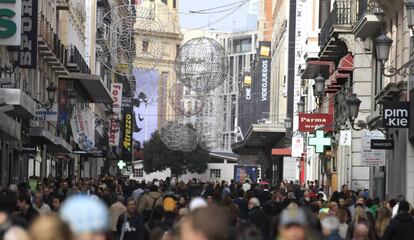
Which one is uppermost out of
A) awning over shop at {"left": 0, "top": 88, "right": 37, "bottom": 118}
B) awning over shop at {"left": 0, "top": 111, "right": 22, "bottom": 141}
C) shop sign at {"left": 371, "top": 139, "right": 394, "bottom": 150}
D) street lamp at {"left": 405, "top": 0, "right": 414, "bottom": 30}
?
street lamp at {"left": 405, "top": 0, "right": 414, "bottom": 30}

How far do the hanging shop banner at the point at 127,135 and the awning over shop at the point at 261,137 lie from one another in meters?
8.72

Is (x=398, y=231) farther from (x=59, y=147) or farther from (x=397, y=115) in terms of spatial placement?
(x=59, y=147)

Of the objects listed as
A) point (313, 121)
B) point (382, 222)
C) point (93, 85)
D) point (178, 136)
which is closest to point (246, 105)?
point (178, 136)

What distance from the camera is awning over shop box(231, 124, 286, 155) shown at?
3385 inches

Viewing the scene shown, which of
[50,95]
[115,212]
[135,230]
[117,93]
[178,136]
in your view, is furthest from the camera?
[117,93]

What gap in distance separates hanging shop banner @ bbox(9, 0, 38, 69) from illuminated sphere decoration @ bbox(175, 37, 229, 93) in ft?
22.5

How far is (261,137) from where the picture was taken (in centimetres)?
9062

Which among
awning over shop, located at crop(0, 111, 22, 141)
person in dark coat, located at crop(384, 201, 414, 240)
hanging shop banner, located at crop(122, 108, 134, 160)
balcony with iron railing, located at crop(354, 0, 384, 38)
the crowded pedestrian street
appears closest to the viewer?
the crowded pedestrian street

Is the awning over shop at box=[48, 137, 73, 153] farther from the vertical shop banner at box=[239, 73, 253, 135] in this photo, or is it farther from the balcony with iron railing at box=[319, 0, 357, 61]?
the vertical shop banner at box=[239, 73, 253, 135]

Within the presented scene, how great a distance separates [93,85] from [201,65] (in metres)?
22.3

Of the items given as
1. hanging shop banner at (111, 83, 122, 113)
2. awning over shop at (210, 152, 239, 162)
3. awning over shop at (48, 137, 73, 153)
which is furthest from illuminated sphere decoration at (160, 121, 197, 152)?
awning over shop at (210, 152, 239, 162)

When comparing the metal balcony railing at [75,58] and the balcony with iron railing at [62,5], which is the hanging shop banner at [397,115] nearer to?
the balcony with iron railing at [62,5]

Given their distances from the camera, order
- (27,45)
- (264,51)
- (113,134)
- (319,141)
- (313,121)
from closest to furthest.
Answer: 1. (27,45)
2. (319,141)
3. (313,121)
4. (113,134)
5. (264,51)

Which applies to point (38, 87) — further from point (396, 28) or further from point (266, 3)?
point (266, 3)
